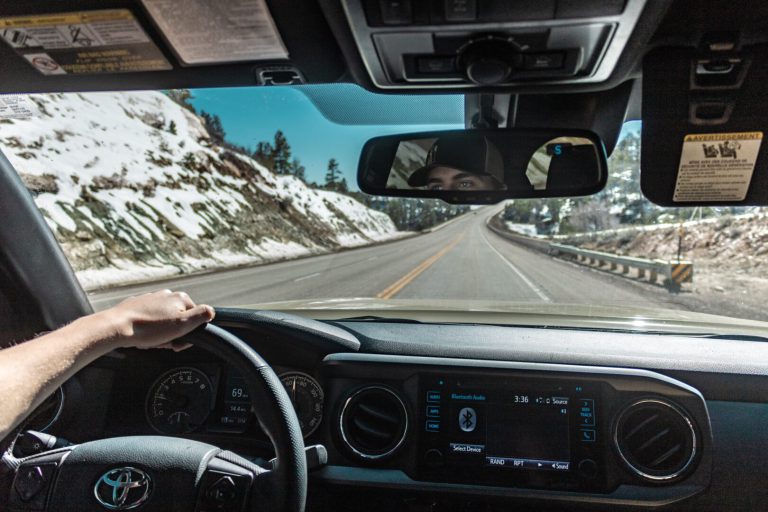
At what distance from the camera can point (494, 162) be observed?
3086 millimetres

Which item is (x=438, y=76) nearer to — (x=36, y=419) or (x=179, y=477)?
(x=179, y=477)

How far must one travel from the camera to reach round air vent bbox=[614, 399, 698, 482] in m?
2.95

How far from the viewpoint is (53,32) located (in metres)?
2.90

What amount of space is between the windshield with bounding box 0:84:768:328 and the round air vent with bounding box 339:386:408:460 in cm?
121

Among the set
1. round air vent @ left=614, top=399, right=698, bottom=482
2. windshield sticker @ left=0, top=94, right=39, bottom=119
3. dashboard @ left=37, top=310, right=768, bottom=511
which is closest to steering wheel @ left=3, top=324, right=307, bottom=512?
dashboard @ left=37, top=310, right=768, bottom=511

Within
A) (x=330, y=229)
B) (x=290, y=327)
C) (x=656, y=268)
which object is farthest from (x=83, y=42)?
(x=330, y=229)

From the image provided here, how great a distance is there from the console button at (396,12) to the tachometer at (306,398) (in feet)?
6.38

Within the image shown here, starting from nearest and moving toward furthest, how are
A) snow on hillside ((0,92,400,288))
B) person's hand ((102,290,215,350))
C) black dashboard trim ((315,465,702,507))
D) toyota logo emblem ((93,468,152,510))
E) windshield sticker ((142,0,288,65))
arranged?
person's hand ((102,290,215,350)) → toyota logo emblem ((93,468,152,510)) → windshield sticker ((142,0,288,65)) → black dashboard trim ((315,465,702,507)) → snow on hillside ((0,92,400,288))

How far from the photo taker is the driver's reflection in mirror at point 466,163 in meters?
3.06

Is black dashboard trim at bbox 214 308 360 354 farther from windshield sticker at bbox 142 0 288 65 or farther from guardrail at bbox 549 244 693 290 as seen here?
guardrail at bbox 549 244 693 290

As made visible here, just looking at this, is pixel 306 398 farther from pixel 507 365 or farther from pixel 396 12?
pixel 396 12

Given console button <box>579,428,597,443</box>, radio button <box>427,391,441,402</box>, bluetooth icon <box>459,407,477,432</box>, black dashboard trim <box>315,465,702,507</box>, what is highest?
radio button <box>427,391,441,402</box>

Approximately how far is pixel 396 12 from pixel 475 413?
1.97m

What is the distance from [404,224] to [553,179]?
9.67 feet
